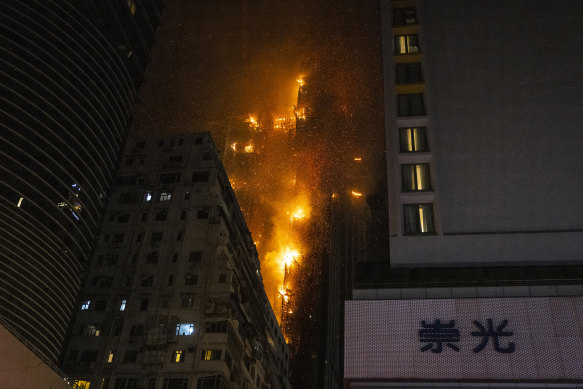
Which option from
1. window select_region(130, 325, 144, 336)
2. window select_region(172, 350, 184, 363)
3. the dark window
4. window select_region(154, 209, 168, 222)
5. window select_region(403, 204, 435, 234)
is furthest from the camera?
window select_region(154, 209, 168, 222)

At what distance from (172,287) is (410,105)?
1106 inches

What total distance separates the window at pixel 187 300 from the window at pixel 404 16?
2862cm

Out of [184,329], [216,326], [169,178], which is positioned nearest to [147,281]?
[184,329]

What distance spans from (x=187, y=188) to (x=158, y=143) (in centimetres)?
814

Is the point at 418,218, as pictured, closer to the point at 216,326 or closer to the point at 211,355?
the point at 211,355

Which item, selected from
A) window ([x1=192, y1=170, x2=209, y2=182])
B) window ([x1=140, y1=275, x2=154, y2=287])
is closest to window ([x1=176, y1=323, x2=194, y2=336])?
window ([x1=140, y1=275, x2=154, y2=287])

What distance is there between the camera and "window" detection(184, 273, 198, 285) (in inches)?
1975

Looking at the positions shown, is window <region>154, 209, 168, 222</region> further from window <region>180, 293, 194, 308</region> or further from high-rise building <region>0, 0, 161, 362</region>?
window <region>180, 293, 194, 308</region>

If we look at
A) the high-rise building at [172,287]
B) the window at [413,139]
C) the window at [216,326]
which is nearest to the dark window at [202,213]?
the high-rise building at [172,287]

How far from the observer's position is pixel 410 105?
112 ft

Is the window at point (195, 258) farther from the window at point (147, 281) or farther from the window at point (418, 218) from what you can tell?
the window at point (418, 218)

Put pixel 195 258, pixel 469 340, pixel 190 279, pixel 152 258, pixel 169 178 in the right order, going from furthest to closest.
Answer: pixel 169 178 < pixel 152 258 < pixel 195 258 < pixel 190 279 < pixel 469 340

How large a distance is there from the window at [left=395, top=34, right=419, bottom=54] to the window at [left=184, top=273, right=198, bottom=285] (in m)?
27.0

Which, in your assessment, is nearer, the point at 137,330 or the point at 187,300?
the point at 137,330
